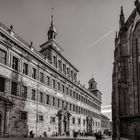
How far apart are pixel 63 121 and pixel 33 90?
12470 mm

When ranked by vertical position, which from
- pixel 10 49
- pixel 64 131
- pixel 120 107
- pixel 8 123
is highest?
pixel 10 49

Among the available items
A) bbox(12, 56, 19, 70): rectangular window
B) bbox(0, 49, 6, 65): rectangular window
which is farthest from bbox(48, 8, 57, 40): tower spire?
bbox(0, 49, 6, 65): rectangular window

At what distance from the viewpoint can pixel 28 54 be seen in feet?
102

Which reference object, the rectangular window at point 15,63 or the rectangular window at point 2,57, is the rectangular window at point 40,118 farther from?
the rectangular window at point 2,57

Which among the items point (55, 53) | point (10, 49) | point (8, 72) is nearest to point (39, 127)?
point (8, 72)

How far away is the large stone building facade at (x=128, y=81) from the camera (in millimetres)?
25984

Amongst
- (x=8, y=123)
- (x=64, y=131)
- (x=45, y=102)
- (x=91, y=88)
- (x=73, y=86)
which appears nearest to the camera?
(x=8, y=123)

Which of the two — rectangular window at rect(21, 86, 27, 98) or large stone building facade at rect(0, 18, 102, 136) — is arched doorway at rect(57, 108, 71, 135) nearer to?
large stone building facade at rect(0, 18, 102, 136)

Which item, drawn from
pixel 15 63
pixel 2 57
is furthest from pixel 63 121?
pixel 2 57

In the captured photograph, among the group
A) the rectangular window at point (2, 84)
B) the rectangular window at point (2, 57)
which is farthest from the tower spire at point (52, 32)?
the rectangular window at point (2, 84)

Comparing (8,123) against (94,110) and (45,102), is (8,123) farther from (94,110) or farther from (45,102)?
(94,110)

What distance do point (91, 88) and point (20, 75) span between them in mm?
54596

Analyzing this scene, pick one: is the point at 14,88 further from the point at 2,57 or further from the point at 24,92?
the point at 2,57

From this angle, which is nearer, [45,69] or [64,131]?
[45,69]
